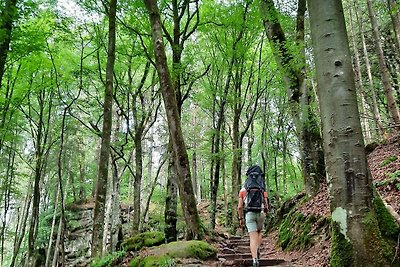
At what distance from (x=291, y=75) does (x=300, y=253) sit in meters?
5.23

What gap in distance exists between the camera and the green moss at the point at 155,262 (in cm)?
557

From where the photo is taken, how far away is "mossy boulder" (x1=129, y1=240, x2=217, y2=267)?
575cm

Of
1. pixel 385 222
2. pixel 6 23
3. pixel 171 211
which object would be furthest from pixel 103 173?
pixel 385 222

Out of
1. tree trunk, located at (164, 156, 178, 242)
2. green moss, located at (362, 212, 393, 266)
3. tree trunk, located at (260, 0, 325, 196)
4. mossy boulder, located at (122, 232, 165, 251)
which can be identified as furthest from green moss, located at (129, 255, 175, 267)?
tree trunk, located at (260, 0, 325, 196)

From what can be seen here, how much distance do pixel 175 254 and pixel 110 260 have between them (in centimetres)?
221

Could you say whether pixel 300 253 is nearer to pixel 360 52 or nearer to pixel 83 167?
pixel 360 52

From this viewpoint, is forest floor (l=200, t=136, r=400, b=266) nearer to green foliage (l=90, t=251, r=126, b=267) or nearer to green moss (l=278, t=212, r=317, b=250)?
green moss (l=278, t=212, r=317, b=250)

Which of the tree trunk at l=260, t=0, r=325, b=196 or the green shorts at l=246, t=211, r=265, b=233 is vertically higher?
the tree trunk at l=260, t=0, r=325, b=196

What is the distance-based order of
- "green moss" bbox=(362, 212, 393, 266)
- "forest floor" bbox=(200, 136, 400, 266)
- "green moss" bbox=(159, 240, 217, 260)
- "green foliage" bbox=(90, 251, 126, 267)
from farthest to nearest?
"green foliage" bbox=(90, 251, 126, 267) → "green moss" bbox=(159, 240, 217, 260) → "forest floor" bbox=(200, 136, 400, 266) → "green moss" bbox=(362, 212, 393, 266)

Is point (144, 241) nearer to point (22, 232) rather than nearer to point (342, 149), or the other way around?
point (342, 149)

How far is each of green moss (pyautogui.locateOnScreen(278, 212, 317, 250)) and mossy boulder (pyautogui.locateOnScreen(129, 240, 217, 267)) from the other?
226 centimetres

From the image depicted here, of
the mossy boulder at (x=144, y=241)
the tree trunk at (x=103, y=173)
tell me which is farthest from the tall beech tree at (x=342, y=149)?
the tree trunk at (x=103, y=173)

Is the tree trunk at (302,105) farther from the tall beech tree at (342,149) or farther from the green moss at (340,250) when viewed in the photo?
the green moss at (340,250)

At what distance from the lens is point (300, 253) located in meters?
7.27
